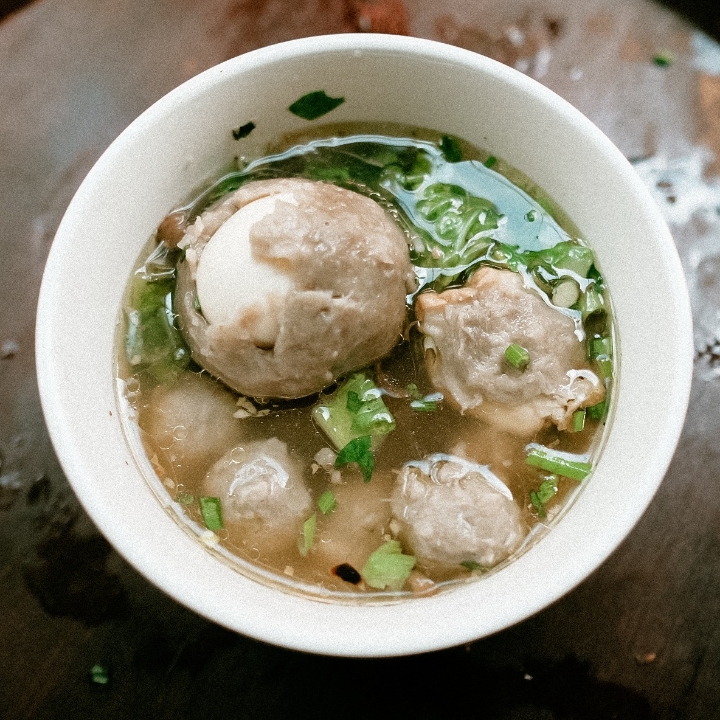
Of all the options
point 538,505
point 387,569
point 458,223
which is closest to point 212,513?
point 387,569

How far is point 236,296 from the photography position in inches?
40.8

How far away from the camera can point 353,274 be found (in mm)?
1036

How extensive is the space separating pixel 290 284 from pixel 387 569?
19.4 inches

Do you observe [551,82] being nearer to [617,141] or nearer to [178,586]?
[617,141]

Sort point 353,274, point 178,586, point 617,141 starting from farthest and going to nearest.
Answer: point 617,141 < point 353,274 < point 178,586

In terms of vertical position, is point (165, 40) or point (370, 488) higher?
point (165, 40)

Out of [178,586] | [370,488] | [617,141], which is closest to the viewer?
[178,586]

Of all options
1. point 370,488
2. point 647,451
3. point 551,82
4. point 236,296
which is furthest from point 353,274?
point 551,82

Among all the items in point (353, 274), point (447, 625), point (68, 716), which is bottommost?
point (68, 716)

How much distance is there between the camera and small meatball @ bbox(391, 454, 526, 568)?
3.55 feet

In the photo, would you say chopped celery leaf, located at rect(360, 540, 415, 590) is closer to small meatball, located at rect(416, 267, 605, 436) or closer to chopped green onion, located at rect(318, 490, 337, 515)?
chopped green onion, located at rect(318, 490, 337, 515)

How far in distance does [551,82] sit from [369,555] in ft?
3.26

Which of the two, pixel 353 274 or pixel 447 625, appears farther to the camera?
pixel 353 274

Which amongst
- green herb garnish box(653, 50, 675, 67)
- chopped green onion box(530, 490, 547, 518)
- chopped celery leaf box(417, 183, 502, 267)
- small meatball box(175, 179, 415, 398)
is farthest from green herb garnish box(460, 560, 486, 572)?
green herb garnish box(653, 50, 675, 67)
